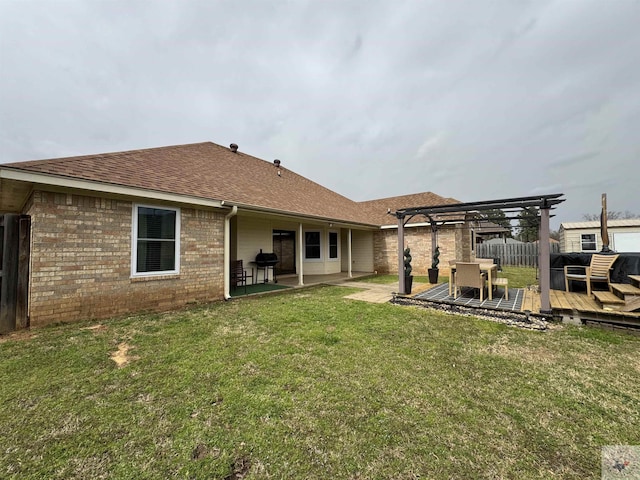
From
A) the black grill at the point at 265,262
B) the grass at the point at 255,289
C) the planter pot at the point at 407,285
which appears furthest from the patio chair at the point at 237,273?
the planter pot at the point at 407,285

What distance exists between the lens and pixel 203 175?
27.2 ft

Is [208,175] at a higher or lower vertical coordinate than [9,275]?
higher

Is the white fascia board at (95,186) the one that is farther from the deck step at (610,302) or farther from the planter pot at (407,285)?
Answer: the deck step at (610,302)

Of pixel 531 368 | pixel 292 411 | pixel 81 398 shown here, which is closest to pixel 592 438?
pixel 531 368

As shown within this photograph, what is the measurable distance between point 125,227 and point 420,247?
12.3 m

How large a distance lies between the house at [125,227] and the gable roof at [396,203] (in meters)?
6.74

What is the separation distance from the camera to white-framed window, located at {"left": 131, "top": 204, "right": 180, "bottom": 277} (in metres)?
5.88

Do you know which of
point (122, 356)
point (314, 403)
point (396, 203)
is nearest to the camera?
point (314, 403)

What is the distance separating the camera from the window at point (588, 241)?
16703 mm

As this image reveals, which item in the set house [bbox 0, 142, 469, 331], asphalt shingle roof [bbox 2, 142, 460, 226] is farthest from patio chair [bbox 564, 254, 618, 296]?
house [bbox 0, 142, 469, 331]

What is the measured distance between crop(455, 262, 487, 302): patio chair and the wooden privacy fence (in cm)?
1272

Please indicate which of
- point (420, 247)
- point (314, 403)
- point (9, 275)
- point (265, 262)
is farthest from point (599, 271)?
point (9, 275)

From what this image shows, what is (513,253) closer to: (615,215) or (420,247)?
(420,247)

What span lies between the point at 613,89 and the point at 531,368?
38.5ft
